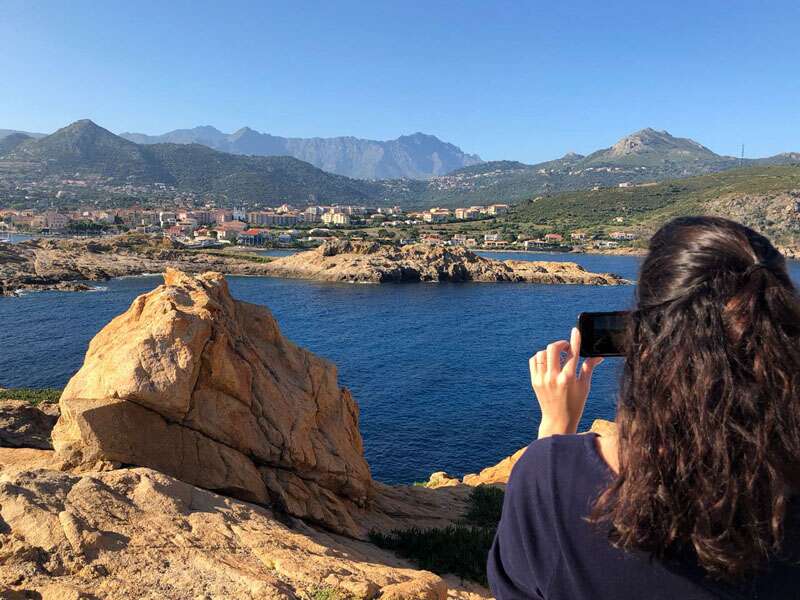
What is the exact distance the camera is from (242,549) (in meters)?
8.92

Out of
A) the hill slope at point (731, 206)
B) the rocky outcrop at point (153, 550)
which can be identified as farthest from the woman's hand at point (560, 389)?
the hill slope at point (731, 206)

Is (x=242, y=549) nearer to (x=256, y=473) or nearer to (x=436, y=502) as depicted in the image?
(x=256, y=473)

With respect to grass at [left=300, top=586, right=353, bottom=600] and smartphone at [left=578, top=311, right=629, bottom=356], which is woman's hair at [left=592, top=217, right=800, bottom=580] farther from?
grass at [left=300, top=586, right=353, bottom=600]

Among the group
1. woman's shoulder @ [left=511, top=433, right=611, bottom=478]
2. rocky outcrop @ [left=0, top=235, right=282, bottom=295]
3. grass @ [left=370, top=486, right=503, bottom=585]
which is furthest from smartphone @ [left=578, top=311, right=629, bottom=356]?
rocky outcrop @ [left=0, top=235, right=282, bottom=295]

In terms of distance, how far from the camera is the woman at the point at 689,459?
6.01ft

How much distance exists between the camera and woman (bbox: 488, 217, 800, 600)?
183 cm

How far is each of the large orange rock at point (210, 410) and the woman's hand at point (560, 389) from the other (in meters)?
10.9

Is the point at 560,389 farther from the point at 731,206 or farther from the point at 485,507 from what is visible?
the point at 731,206

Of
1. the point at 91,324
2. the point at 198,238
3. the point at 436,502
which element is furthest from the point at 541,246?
the point at 436,502

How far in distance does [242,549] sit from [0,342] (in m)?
51.8

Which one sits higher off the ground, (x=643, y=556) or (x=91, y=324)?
(x=643, y=556)

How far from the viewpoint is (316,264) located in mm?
111625

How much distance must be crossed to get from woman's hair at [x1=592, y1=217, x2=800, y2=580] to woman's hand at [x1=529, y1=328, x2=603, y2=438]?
19.8 inches

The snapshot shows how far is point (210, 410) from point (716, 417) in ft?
41.2
